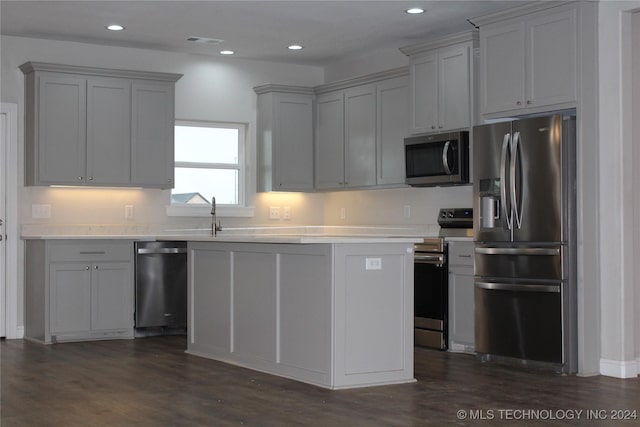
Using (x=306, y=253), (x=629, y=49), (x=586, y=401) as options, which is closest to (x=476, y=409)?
(x=586, y=401)

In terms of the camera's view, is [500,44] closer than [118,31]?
Yes

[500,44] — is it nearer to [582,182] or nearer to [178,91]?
[582,182]

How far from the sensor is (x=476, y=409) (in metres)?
4.53

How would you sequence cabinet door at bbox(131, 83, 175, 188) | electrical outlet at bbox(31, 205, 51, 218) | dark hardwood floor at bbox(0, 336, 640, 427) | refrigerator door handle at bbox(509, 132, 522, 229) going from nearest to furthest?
dark hardwood floor at bbox(0, 336, 640, 427) → refrigerator door handle at bbox(509, 132, 522, 229) → electrical outlet at bbox(31, 205, 51, 218) → cabinet door at bbox(131, 83, 175, 188)

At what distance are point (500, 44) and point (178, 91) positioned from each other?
3492 mm

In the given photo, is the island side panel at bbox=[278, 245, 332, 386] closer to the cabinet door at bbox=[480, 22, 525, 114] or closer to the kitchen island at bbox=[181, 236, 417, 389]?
the kitchen island at bbox=[181, 236, 417, 389]

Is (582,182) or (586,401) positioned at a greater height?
(582,182)

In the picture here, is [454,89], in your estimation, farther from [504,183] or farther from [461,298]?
[461,298]

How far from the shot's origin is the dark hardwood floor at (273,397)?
4305 mm

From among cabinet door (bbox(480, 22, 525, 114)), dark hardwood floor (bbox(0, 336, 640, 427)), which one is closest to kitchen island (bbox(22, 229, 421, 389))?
dark hardwood floor (bbox(0, 336, 640, 427))

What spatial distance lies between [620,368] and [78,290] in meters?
4.34

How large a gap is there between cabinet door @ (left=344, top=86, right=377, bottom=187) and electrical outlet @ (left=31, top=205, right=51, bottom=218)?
2.79m

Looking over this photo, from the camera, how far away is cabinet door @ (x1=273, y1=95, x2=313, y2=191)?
28.7ft

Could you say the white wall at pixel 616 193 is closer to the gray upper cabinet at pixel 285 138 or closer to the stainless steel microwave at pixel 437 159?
the stainless steel microwave at pixel 437 159
